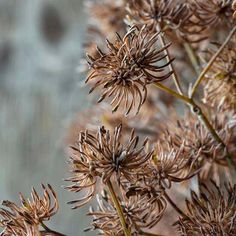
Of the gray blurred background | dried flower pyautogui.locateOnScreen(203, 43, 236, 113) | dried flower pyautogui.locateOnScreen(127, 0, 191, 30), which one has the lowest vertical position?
dried flower pyautogui.locateOnScreen(203, 43, 236, 113)

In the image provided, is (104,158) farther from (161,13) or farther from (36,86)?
(36,86)

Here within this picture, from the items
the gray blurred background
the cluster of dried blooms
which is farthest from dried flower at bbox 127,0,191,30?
the gray blurred background

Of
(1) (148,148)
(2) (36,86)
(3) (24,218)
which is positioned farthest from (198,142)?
(2) (36,86)

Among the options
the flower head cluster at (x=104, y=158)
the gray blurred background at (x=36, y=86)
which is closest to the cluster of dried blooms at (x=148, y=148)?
the flower head cluster at (x=104, y=158)

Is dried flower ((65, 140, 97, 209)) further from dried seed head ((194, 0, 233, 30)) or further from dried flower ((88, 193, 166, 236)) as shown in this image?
dried seed head ((194, 0, 233, 30))

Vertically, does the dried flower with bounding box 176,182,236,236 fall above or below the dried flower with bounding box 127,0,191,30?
below

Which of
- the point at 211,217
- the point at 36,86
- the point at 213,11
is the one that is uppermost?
the point at 36,86

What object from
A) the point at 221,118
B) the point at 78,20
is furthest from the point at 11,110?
the point at 221,118
